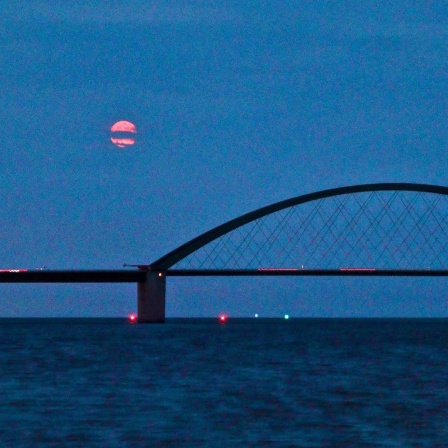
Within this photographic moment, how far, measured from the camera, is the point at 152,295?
456 feet

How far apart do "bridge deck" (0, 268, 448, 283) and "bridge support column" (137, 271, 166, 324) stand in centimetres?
93

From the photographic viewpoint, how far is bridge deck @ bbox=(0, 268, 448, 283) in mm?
126000

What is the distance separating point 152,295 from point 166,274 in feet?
9.51

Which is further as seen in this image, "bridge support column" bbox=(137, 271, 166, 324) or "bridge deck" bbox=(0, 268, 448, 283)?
"bridge support column" bbox=(137, 271, 166, 324)
